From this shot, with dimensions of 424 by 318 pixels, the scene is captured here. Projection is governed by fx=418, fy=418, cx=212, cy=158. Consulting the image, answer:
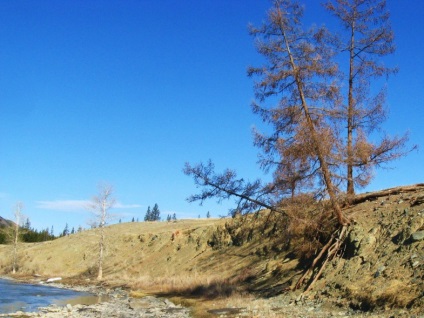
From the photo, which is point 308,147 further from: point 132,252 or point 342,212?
point 132,252

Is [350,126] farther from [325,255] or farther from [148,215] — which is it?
[148,215]

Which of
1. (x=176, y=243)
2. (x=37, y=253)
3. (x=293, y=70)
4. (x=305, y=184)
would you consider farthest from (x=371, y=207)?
(x=37, y=253)

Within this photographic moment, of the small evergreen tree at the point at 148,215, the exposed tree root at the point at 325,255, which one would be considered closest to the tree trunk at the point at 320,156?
the exposed tree root at the point at 325,255

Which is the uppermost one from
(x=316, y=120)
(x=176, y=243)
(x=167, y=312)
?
(x=316, y=120)

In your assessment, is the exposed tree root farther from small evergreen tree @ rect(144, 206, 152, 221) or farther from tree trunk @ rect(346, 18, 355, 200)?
small evergreen tree @ rect(144, 206, 152, 221)

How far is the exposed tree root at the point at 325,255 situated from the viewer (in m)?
16.3

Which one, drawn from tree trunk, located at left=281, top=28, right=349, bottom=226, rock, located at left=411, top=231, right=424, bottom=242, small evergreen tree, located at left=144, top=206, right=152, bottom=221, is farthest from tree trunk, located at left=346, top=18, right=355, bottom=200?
small evergreen tree, located at left=144, top=206, right=152, bottom=221

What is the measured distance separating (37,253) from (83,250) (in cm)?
1086

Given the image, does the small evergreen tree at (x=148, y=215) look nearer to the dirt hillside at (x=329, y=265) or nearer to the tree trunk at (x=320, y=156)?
the dirt hillside at (x=329, y=265)

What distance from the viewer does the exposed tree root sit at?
16.3 metres

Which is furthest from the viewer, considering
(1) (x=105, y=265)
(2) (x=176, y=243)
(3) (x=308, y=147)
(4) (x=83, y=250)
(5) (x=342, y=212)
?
(4) (x=83, y=250)

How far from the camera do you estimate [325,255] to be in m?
17.3

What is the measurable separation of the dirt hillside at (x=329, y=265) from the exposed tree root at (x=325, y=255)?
0.27 meters

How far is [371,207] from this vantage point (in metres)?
17.8
